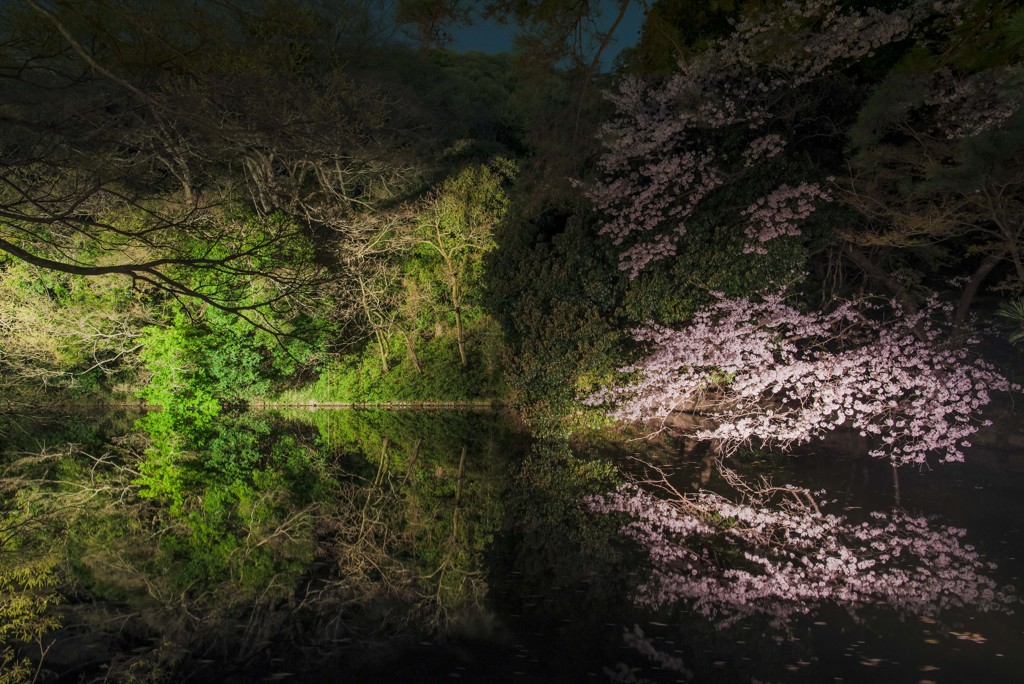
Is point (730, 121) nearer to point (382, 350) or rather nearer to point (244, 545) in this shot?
point (244, 545)

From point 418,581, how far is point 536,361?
7.87 metres

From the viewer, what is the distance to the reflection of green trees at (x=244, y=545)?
4.99 metres

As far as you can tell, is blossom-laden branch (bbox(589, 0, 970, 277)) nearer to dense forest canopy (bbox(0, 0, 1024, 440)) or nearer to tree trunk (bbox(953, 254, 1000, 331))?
dense forest canopy (bbox(0, 0, 1024, 440))

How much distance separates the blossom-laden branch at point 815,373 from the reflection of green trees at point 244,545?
A: 3207mm

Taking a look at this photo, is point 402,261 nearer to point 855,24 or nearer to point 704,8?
point 704,8

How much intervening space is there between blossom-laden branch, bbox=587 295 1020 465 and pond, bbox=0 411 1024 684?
0.81m

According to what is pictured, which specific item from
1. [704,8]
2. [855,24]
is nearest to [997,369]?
[855,24]

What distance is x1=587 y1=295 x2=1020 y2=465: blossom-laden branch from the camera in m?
11.3

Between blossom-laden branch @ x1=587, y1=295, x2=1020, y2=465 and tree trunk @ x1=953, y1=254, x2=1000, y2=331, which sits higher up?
tree trunk @ x1=953, y1=254, x2=1000, y2=331

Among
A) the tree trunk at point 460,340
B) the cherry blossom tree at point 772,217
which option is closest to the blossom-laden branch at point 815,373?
the cherry blossom tree at point 772,217

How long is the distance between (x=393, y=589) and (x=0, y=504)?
5.21 metres

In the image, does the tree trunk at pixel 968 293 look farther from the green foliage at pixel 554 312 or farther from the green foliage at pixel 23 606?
the green foliage at pixel 23 606

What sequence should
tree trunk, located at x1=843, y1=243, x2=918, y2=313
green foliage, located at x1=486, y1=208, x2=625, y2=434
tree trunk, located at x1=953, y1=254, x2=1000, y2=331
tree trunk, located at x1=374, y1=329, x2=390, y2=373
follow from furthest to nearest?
tree trunk, located at x1=374, y1=329, x2=390, y2=373
green foliage, located at x1=486, y1=208, x2=625, y2=434
tree trunk, located at x1=843, y1=243, x2=918, y2=313
tree trunk, located at x1=953, y1=254, x2=1000, y2=331

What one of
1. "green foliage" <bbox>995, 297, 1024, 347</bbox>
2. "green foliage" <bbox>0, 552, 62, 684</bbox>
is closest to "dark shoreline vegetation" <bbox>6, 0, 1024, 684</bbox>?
"green foliage" <bbox>0, 552, 62, 684</bbox>
